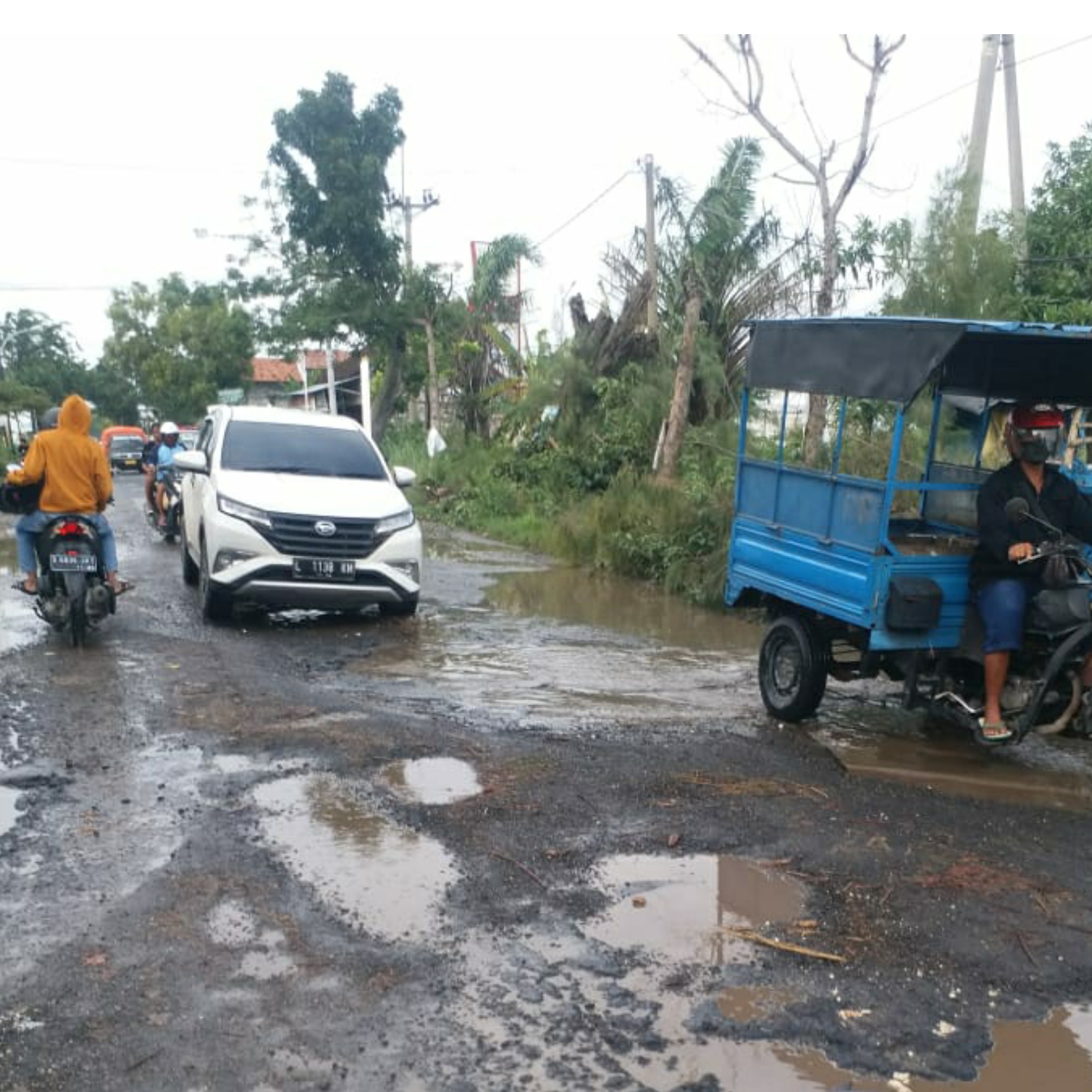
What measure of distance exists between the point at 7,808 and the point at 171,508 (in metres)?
10.6

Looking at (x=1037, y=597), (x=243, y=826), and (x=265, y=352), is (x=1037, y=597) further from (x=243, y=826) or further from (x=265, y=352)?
(x=265, y=352)

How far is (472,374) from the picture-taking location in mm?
27406

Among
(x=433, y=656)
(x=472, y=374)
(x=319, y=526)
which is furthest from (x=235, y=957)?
(x=472, y=374)

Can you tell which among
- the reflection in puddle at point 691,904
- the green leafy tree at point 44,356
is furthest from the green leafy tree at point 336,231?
the green leafy tree at point 44,356

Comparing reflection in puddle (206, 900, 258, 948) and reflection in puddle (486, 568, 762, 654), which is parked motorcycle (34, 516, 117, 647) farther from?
reflection in puddle (206, 900, 258, 948)

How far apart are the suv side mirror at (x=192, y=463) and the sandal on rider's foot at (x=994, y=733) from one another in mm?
6829

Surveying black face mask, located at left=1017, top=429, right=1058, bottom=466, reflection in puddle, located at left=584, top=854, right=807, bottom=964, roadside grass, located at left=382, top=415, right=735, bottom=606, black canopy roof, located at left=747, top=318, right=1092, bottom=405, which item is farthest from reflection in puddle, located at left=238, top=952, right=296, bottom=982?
roadside grass, located at left=382, top=415, right=735, bottom=606

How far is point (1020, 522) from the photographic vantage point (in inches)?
230

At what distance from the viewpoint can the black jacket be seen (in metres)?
5.81

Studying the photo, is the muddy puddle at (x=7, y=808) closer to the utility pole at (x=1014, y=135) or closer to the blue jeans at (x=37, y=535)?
the blue jeans at (x=37, y=535)

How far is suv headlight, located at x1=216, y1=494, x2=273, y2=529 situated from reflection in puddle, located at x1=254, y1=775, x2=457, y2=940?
4.02 metres

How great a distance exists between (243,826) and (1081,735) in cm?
406

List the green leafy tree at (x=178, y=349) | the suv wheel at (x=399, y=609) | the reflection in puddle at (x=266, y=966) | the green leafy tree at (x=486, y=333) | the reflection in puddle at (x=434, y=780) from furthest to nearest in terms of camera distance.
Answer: the green leafy tree at (x=178, y=349), the green leafy tree at (x=486, y=333), the suv wheel at (x=399, y=609), the reflection in puddle at (x=434, y=780), the reflection in puddle at (x=266, y=966)

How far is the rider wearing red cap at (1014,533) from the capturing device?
5.78m
